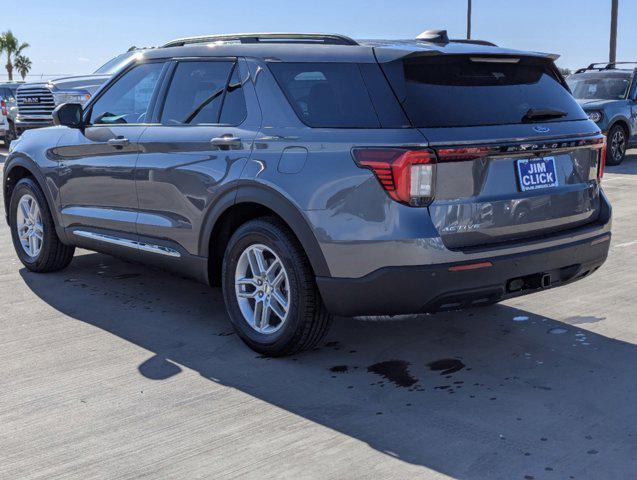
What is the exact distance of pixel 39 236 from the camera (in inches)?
277

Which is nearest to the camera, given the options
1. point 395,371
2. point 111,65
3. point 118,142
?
point 395,371

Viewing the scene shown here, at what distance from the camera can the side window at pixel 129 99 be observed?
5812 millimetres

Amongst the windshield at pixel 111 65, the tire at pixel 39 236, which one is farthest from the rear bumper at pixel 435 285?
the windshield at pixel 111 65

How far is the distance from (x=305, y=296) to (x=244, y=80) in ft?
4.43

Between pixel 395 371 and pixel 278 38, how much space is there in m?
2.10

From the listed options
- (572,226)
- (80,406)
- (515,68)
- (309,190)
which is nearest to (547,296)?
(572,226)

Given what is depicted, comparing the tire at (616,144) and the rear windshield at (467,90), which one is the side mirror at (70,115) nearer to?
the rear windshield at (467,90)

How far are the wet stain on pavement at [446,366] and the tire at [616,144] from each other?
12.4 m

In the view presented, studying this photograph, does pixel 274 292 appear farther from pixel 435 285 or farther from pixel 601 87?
pixel 601 87

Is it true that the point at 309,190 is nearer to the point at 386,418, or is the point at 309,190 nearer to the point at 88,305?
the point at 386,418

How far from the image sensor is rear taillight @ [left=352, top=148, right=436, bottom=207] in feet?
13.7

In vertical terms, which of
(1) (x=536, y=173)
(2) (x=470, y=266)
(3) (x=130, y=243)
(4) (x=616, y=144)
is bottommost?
(4) (x=616, y=144)

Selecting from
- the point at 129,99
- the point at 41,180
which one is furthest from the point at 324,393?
the point at 41,180

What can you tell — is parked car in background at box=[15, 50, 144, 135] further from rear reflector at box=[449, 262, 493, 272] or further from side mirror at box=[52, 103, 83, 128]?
rear reflector at box=[449, 262, 493, 272]
